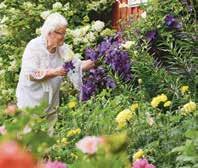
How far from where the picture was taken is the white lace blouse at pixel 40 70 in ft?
21.2

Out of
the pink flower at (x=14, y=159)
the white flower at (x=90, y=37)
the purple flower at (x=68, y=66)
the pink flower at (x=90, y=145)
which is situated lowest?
the purple flower at (x=68, y=66)

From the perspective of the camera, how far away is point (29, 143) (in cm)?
150

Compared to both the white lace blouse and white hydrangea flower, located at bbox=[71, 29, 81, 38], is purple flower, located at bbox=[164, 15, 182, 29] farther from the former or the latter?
white hydrangea flower, located at bbox=[71, 29, 81, 38]

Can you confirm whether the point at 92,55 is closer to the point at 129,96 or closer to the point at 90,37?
the point at 129,96

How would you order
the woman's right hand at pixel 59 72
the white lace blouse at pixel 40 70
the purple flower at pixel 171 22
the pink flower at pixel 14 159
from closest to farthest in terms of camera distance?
the pink flower at pixel 14 159
the woman's right hand at pixel 59 72
the white lace blouse at pixel 40 70
the purple flower at pixel 171 22

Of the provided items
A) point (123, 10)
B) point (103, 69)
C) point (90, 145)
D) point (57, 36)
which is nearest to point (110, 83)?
point (103, 69)

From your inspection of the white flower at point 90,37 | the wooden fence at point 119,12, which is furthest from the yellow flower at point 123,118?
the wooden fence at point 119,12

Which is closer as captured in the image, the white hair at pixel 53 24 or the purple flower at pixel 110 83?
the white hair at pixel 53 24

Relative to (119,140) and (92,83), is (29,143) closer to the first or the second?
(119,140)

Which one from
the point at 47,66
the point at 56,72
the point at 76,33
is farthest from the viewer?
the point at 76,33

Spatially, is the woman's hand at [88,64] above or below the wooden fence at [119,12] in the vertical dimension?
below

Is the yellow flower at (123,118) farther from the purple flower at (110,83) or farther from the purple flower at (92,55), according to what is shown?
the purple flower at (92,55)

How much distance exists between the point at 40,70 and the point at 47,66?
131mm

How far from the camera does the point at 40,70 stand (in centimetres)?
643
